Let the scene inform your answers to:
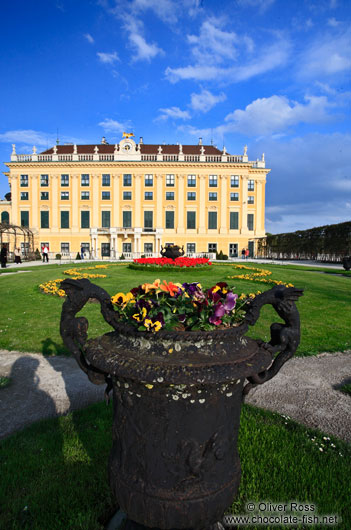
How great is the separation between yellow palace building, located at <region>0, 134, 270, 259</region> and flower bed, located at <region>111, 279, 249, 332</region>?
3828cm

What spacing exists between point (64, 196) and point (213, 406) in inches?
1700

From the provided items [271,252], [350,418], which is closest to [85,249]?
[271,252]

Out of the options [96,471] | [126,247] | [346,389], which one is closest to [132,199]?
[126,247]

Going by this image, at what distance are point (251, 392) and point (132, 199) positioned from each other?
1533 inches

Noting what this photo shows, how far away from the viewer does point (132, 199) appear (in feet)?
133

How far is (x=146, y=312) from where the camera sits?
153cm

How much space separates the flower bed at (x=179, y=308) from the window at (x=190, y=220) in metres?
39.2

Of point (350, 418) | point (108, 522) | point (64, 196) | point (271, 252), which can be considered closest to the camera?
point (108, 522)

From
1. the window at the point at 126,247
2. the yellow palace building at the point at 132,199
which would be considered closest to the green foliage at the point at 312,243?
the yellow palace building at the point at 132,199

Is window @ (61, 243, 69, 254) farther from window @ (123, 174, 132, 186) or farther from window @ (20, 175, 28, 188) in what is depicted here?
window @ (123, 174, 132, 186)

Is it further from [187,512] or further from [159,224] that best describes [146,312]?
[159,224]

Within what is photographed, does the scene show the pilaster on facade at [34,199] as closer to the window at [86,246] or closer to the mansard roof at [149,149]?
the mansard roof at [149,149]

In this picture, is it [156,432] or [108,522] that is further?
[108,522]

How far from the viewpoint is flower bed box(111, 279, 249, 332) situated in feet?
4.96
